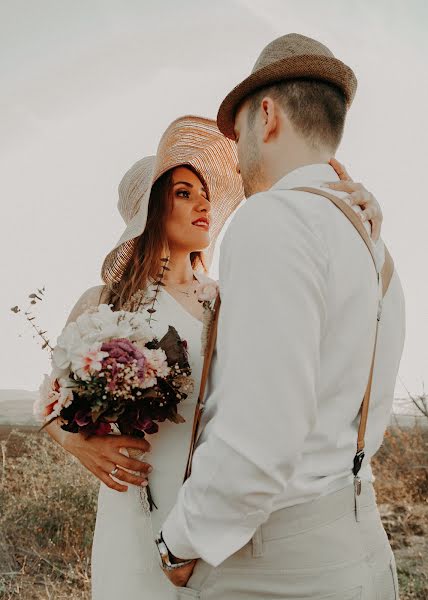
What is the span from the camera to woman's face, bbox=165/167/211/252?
3309 millimetres

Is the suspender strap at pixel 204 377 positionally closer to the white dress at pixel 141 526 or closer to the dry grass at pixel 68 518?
the white dress at pixel 141 526

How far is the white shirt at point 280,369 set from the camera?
1238mm

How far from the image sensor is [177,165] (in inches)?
133

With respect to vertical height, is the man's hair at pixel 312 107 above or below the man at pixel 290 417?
above

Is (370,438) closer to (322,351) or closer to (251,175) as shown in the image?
(322,351)

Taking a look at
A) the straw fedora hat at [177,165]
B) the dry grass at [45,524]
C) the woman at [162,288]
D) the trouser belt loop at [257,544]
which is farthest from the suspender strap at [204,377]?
the dry grass at [45,524]

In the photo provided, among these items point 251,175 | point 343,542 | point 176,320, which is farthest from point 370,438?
point 176,320

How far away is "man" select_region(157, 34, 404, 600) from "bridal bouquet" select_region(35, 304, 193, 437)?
398mm

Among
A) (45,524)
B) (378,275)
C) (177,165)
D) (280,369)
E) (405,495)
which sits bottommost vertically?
(405,495)

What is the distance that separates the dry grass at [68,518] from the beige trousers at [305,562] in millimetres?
3816

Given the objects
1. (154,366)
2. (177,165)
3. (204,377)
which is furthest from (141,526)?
(177,165)

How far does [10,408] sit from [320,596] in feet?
40.8

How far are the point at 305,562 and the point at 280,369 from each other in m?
0.50

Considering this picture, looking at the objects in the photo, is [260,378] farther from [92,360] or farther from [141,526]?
[141,526]
